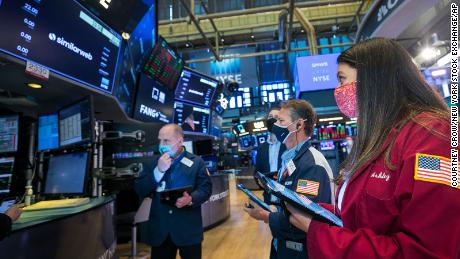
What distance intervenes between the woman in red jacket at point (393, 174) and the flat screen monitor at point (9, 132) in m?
2.96

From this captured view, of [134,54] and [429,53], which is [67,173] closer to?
[134,54]

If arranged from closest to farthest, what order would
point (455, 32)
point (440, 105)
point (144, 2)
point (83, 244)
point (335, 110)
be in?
point (440, 105) < point (455, 32) < point (83, 244) < point (144, 2) < point (335, 110)

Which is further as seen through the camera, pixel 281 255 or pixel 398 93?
pixel 281 255

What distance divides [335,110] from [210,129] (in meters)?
4.79

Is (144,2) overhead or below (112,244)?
overhead

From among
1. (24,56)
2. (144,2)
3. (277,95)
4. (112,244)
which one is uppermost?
(277,95)

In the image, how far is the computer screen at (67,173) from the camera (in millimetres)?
2305

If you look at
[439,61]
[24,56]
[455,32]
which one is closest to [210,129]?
[24,56]

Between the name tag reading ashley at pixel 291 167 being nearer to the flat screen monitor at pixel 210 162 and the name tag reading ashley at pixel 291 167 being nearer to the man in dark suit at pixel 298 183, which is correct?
the man in dark suit at pixel 298 183

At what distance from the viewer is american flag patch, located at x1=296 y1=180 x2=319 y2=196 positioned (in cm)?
152

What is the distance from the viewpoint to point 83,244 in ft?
6.29

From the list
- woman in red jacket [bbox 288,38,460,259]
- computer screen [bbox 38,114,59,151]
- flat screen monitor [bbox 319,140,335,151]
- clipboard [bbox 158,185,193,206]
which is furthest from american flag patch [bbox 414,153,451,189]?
flat screen monitor [bbox 319,140,335,151]

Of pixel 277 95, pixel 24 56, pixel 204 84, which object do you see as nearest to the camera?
pixel 24 56

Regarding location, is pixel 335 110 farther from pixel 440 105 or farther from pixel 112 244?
pixel 440 105
